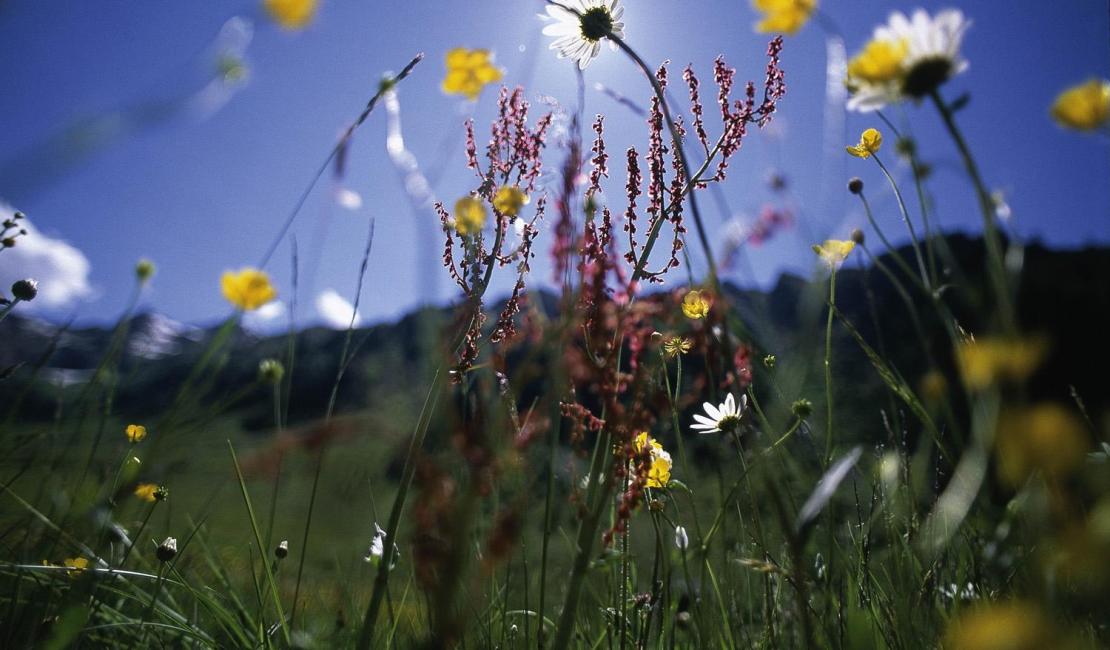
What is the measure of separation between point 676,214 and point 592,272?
0.58 m

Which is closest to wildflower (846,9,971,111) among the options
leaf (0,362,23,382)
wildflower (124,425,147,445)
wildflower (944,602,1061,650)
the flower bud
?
wildflower (944,602,1061,650)

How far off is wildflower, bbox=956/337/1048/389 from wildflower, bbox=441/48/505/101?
3.10 ft

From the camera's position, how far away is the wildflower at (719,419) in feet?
5.88

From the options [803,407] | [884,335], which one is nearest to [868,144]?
[803,407]

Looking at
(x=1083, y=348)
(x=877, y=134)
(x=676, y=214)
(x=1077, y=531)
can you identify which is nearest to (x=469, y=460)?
(x=1077, y=531)

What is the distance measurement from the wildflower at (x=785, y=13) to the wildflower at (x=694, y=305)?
464mm

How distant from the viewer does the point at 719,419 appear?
6.22 ft

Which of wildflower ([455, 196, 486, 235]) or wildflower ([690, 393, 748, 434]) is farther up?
wildflower ([455, 196, 486, 235])

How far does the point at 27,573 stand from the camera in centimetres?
115

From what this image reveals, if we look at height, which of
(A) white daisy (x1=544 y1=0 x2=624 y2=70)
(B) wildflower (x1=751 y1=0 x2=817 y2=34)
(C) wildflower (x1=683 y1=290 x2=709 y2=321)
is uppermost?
(A) white daisy (x1=544 y1=0 x2=624 y2=70)

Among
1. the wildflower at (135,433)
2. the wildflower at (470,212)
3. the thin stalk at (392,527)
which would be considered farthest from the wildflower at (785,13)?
the wildflower at (135,433)

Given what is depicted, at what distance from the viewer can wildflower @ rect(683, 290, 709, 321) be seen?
3.50 feet

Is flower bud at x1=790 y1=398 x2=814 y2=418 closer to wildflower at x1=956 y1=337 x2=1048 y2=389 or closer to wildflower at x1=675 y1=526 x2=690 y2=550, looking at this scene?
wildflower at x1=675 y1=526 x2=690 y2=550

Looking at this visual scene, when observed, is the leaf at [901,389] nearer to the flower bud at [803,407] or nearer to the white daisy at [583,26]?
the flower bud at [803,407]
